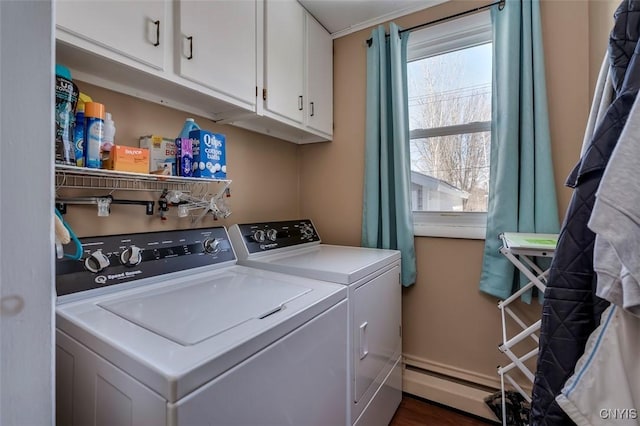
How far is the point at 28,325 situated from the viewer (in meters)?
0.43

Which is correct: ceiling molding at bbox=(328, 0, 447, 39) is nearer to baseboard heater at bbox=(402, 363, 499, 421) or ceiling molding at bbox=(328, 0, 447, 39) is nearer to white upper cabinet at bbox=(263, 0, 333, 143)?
white upper cabinet at bbox=(263, 0, 333, 143)

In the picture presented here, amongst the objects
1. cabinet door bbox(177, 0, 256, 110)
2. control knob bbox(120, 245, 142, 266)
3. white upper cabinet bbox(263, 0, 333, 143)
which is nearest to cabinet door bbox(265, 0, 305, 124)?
white upper cabinet bbox(263, 0, 333, 143)

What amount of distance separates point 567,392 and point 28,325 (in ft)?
3.34

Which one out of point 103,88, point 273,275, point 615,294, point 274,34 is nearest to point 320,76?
point 274,34

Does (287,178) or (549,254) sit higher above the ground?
(287,178)

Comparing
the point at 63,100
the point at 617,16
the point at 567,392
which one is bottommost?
the point at 567,392

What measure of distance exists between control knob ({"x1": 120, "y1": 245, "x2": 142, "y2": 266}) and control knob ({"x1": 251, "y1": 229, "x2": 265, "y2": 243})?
0.59m

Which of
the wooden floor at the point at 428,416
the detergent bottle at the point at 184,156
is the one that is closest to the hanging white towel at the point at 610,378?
the wooden floor at the point at 428,416

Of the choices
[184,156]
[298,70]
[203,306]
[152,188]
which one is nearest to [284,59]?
[298,70]

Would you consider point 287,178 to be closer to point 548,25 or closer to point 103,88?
point 103,88

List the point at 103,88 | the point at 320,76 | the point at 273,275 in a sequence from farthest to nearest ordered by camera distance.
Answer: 1. the point at 320,76
2. the point at 273,275
3. the point at 103,88

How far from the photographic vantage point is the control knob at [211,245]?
1424 mm

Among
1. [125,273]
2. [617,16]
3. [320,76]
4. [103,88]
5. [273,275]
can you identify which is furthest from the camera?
[320,76]

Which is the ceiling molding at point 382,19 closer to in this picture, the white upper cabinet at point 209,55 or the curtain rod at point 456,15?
the curtain rod at point 456,15
